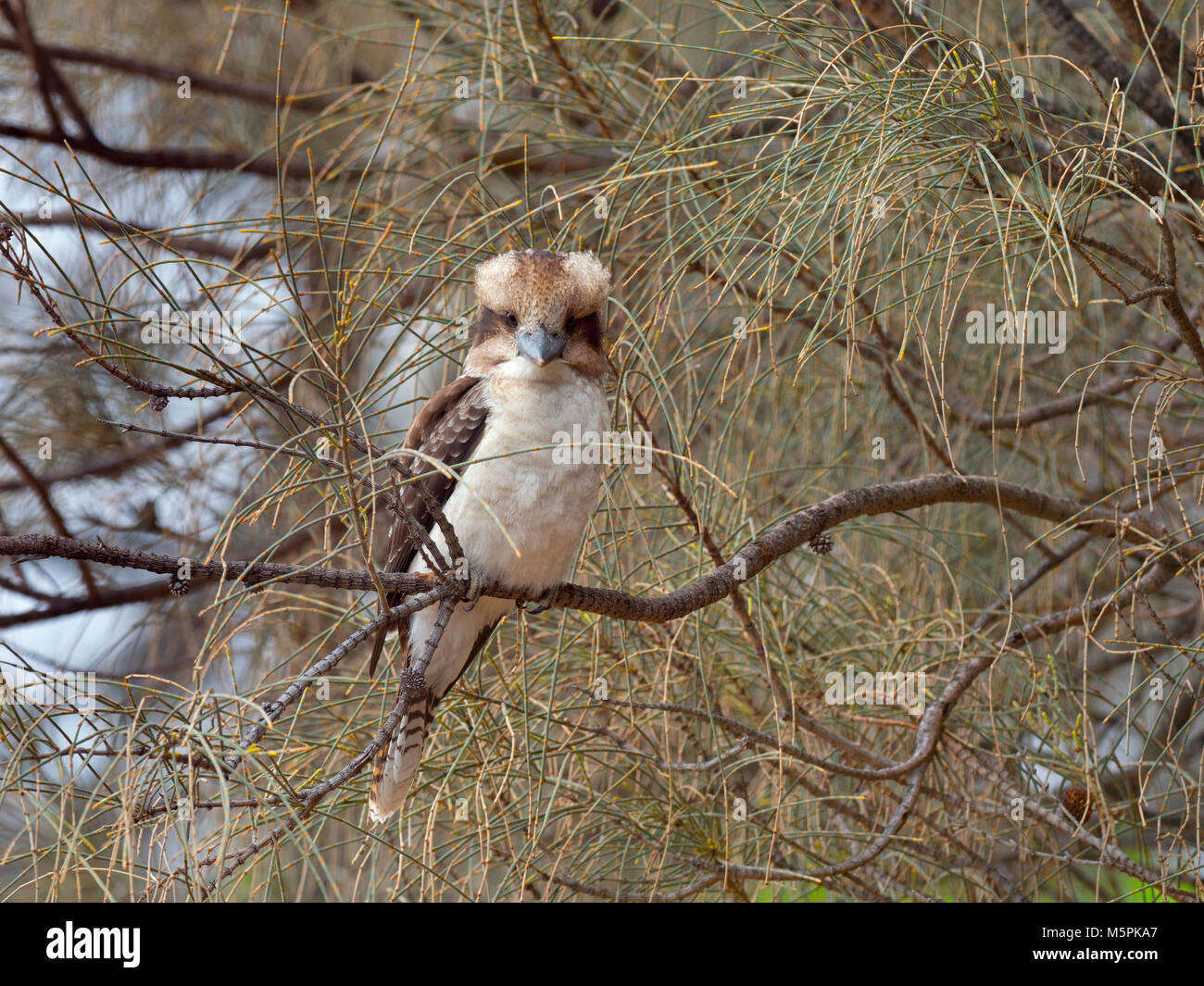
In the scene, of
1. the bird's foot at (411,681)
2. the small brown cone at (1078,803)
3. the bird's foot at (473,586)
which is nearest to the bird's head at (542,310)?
the bird's foot at (473,586)

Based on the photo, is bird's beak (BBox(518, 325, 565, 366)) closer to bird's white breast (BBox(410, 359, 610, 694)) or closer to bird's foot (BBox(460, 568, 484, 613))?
bird's white breast (BBox(410, 359, 610, 694))

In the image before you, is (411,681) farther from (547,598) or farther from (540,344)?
(540,344)

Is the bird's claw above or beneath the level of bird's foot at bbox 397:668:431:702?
above

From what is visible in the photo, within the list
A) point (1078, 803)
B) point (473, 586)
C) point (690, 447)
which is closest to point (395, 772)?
point (473, 586)

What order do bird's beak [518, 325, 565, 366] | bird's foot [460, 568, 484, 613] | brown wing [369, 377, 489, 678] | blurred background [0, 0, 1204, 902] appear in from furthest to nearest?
1. brown wing [369, 377, 489, 678]
2. bird's beak [518, 325, 565, 366]
3. bird's foot [460, 568, 484, 613]
4. blurred background [0, 0, 1204, 902]

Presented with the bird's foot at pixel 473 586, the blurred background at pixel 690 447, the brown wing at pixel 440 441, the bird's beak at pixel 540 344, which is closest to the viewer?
the blurred background at pixel 690 447

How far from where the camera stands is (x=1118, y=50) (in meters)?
3.15

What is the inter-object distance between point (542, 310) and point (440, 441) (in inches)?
14.3

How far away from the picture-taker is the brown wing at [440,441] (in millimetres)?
2508

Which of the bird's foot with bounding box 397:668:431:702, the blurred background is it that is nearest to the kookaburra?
the blurred background

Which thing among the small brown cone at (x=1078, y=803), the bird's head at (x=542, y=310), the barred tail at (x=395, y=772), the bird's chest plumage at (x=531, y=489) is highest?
the bird's head at (x=542, y=310)

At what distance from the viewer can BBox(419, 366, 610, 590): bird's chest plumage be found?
7.70 ft

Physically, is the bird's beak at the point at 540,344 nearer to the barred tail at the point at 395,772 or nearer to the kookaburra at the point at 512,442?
the kookaburra at the point at 512,442
